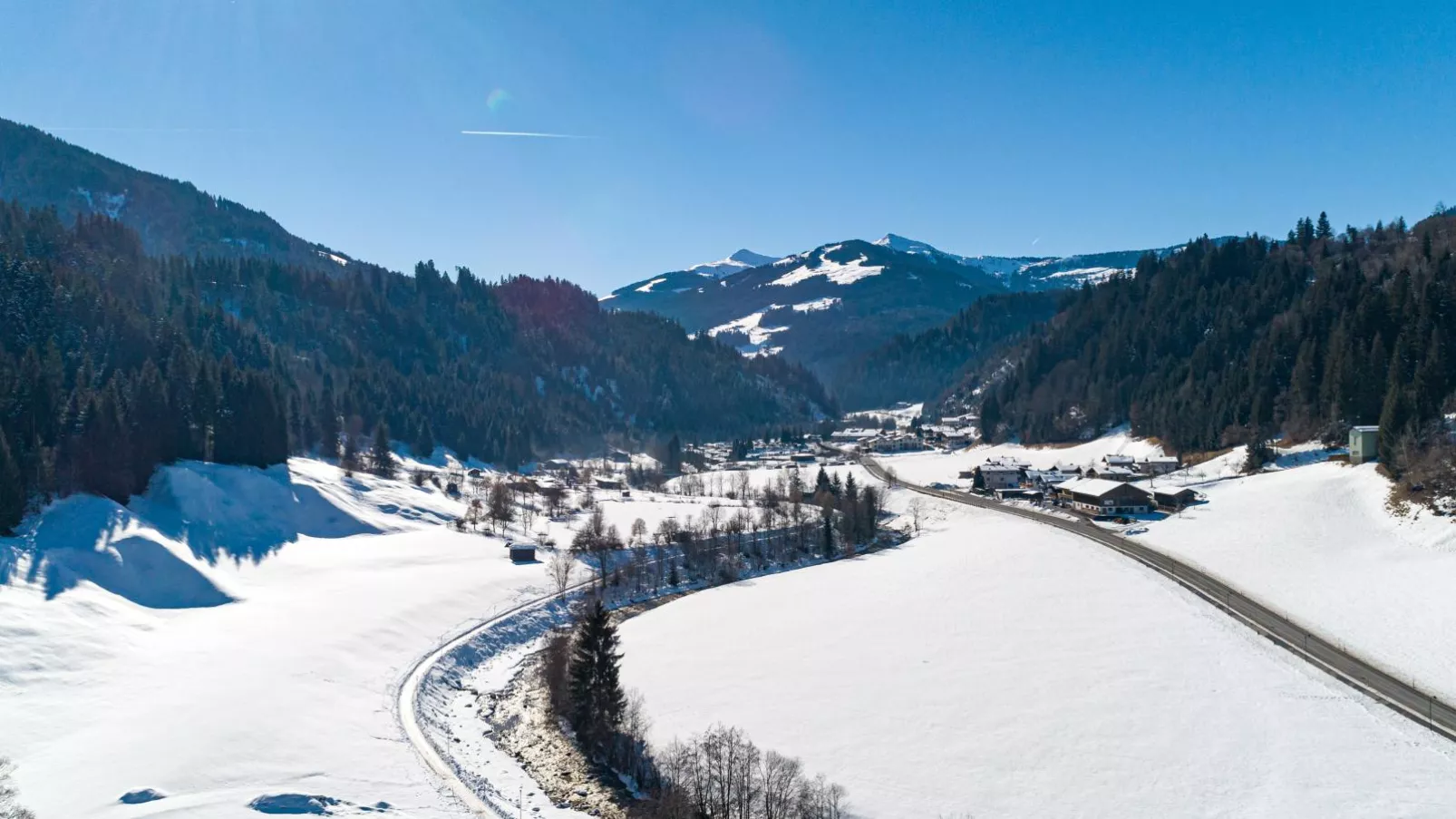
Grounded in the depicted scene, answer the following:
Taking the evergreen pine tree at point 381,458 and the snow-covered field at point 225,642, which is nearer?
the snow-covered field at point 225,642

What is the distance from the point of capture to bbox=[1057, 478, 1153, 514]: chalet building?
81875 mm

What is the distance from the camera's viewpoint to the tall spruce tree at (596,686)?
37438mm

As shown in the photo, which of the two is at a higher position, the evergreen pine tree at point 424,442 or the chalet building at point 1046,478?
the evergreen pine tree at point 424,442

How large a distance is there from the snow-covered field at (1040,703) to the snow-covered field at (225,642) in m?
14.6

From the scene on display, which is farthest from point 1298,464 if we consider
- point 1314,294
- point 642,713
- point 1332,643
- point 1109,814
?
point 642,713

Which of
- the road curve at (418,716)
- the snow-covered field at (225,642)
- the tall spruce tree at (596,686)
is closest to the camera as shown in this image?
the snow-covered field at (225,642)

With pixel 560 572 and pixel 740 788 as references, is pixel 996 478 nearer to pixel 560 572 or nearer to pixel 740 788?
pixel 560 572

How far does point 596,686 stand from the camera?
38.5m

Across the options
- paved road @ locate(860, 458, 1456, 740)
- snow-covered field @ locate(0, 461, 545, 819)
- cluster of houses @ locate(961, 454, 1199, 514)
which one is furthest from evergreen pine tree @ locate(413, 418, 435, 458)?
paved road @ locate(860, 458, 1456, 740)

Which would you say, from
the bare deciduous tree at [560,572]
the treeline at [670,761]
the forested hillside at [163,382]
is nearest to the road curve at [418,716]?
the bare deciduous tree at [560,572]

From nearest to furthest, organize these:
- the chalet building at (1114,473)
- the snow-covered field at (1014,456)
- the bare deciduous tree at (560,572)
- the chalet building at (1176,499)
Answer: the bare deciduous tree at (560,572), the chalet building at (1176,499), the chalet building at (1114,473), the snow-covered field at (1014,456)

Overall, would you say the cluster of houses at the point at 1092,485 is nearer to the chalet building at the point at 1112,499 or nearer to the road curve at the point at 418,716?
the chalet building at the point at 1112,499

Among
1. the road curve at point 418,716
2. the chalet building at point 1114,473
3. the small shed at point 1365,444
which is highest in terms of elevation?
the small shed at point 1365,444

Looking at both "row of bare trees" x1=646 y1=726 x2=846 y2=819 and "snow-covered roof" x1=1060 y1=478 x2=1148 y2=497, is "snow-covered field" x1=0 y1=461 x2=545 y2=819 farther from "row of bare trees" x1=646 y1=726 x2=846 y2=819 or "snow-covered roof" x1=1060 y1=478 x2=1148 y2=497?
"snow-covered roof" x1=1060 y1=478 x2=1148 y2=497
